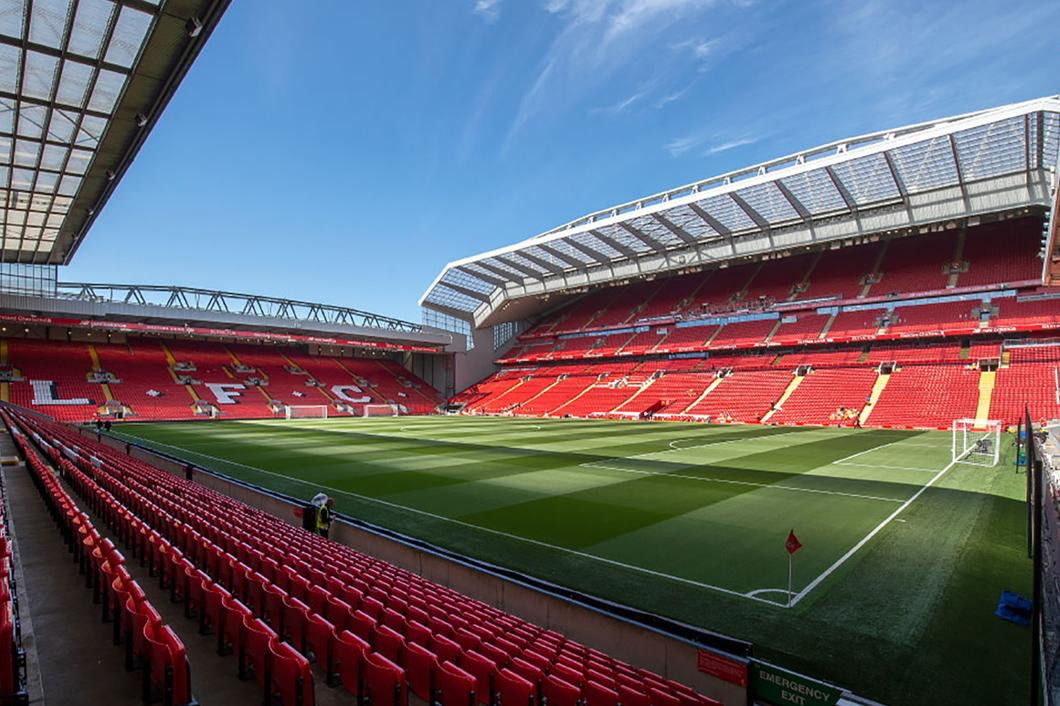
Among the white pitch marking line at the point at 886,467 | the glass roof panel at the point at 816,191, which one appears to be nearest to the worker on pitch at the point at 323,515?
the white pitch marking line at the point at 886,467

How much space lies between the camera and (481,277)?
188 feet

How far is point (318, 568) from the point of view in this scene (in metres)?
7.14

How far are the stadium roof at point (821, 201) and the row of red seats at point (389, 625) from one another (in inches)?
1057

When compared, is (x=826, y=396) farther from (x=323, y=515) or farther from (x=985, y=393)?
(x=323, y=515)

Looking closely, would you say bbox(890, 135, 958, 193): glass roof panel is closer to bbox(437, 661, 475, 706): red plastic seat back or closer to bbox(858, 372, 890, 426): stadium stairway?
bbox(858, 372, 890, 426): stadium stairway

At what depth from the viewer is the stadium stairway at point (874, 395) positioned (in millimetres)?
35469

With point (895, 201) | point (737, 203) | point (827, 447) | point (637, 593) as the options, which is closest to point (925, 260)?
point (895, 201)

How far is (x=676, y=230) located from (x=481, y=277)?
2177cm

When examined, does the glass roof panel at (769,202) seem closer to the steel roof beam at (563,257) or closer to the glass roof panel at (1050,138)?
the glass roof panel at (1050,138)

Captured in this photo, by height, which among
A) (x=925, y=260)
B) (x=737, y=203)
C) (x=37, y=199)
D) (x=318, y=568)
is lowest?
(x=318, y=568)

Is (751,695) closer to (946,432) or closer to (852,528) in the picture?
(852,528)

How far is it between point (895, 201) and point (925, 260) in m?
10.1

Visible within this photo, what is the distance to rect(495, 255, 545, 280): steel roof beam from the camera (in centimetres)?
5095

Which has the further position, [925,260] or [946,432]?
[925,260]
